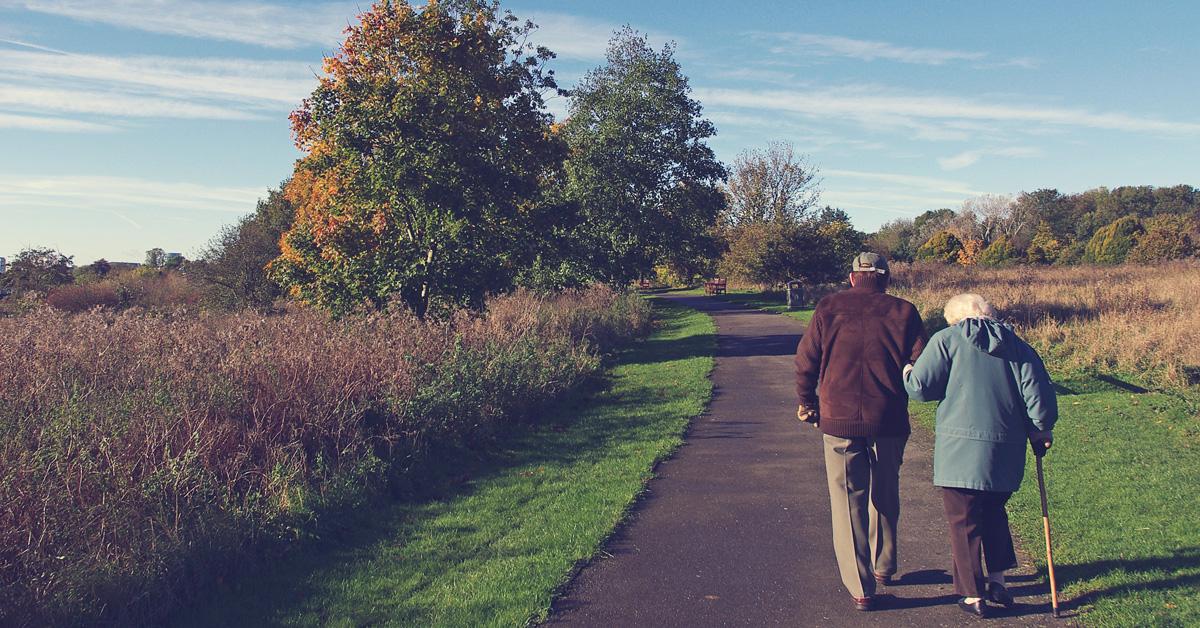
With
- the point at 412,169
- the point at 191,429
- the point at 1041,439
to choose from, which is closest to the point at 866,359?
the point at 1041,439

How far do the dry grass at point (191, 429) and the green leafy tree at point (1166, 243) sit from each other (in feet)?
147

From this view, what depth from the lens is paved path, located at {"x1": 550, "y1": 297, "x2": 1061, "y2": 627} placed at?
15.4ft

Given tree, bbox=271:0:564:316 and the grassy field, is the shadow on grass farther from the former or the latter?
tree, bbox=271:0:564:316

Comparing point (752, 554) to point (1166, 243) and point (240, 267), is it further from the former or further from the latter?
→ point (1166, 243)

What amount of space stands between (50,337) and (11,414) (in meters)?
2.30

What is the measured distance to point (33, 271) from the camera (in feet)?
87.3

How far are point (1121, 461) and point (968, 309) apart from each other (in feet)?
16.1

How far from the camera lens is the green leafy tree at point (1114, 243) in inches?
2000

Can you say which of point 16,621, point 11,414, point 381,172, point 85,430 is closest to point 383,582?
point 16,621

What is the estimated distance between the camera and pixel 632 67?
113 feet

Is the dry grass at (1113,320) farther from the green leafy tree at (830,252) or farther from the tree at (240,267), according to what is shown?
the tree at (240,267)

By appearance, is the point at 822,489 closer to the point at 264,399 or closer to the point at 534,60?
the point at 264,399

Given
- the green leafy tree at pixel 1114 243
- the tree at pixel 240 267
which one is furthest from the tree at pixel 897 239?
the tree at pixel 240 267

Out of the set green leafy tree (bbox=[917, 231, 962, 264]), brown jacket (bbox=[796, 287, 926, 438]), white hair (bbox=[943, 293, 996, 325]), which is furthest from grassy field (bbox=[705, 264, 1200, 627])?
green leafy tree (bbox=[917, 231, 962, 264])
